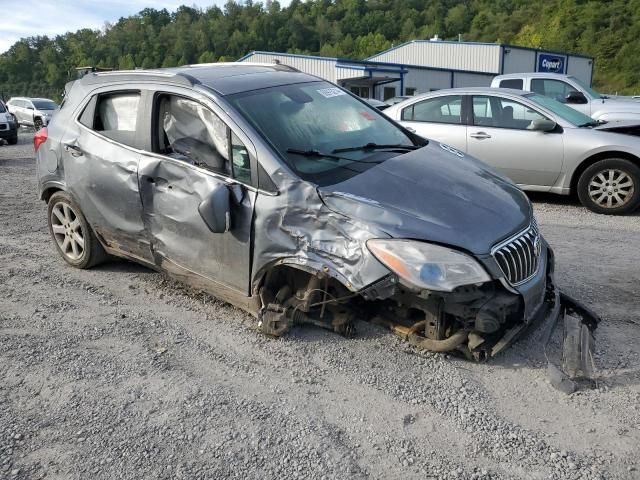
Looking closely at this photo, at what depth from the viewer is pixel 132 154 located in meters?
4.39

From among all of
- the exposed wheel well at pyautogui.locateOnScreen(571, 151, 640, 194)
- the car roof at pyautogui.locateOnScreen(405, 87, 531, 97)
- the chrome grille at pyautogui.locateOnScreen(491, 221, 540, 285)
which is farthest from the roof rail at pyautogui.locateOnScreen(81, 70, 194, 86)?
the exposed wheel well at pyautogui.locateOnScreen(571, 151, 640, 194)

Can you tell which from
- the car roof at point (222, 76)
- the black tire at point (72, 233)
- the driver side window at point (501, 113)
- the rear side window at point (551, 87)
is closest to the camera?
the car roof at point (222, 76)

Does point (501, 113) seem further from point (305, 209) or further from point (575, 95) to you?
point (305, 209)

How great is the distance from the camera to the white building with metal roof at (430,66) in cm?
3575

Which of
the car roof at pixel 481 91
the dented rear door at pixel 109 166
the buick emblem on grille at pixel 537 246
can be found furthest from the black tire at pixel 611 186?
the dented rear door at pixel 109 166

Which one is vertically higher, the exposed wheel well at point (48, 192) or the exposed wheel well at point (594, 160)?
the exposed wheel well at point (594, 160)

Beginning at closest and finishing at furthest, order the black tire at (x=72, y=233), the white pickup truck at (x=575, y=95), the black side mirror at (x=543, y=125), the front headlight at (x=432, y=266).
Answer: the front headlight at (x=432, y=266)
the black tire at (x=72, y=233)
the black side mirror at (x=543, y=125)
the white pickup truck at (x=575, y=95)

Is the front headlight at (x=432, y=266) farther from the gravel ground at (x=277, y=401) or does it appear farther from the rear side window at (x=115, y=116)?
the rear side window at (x=115, y=116)

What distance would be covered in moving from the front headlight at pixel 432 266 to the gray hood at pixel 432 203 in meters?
0.06

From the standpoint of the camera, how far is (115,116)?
4.69m

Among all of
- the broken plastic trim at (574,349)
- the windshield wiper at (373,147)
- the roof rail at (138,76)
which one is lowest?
the broken plastic trim at (574,349)

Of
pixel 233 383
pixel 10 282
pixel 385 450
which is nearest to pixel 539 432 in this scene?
pixel 385 450

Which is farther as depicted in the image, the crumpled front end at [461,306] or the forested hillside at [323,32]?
the forested hillside at [323,32]

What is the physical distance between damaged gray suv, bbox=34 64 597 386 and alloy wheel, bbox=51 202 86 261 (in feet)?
0.99
